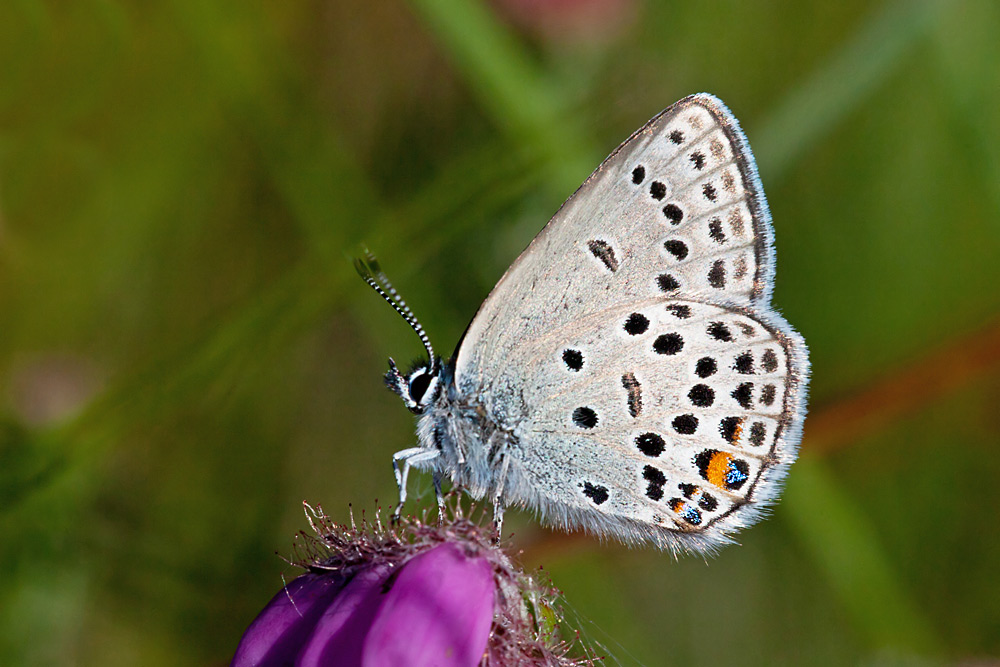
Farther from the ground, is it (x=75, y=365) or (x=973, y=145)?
(x=75, y=365)

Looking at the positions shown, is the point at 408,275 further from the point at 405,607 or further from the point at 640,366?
the point at 405,607

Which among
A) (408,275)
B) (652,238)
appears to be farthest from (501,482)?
(408,275)

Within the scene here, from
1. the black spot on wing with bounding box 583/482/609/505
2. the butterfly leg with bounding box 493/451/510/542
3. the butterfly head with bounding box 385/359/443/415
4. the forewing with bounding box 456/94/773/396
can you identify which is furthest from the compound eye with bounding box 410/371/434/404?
the black spot on wing with bounding box 583/482/609/505

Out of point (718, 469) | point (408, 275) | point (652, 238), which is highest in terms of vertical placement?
point (408, 275)

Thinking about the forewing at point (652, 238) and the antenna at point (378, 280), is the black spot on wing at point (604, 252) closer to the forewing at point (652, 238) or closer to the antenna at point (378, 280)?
the forewing at point (652, 238)

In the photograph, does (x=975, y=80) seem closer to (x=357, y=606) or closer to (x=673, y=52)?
(x=673, y=52)

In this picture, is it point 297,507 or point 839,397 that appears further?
point 297,507

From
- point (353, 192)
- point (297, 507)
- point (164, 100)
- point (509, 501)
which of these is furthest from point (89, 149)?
point (509, 501)
